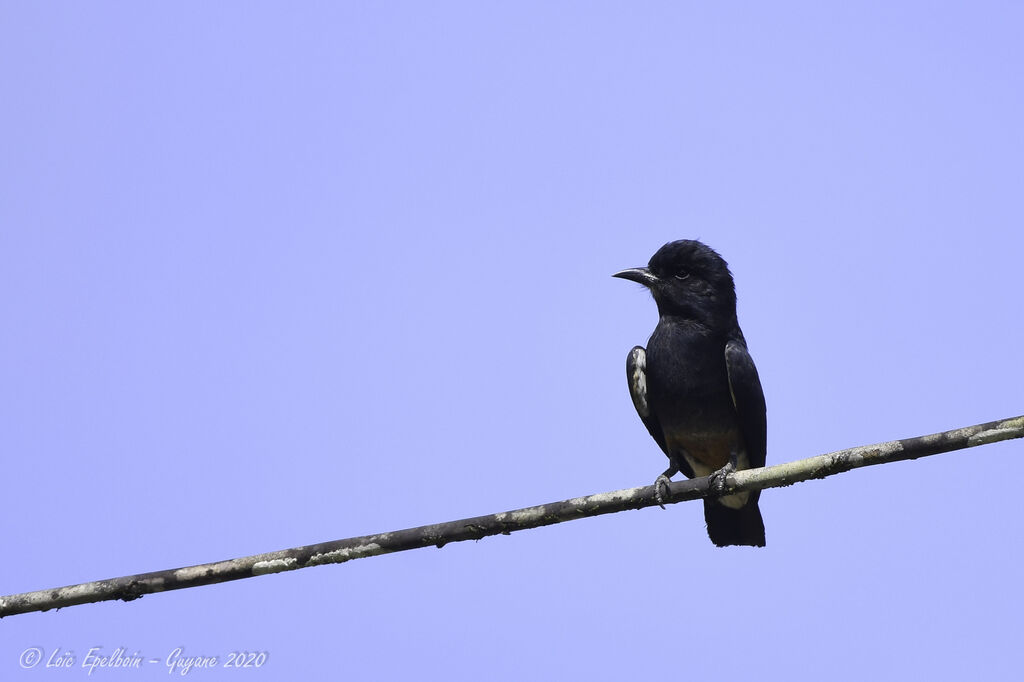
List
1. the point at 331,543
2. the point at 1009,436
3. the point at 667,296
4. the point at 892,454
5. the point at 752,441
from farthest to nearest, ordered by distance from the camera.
→ the point at 667,296 → the point at 752,441 → the point at 331,543 → the point at 892,454 → the point at 1009,436

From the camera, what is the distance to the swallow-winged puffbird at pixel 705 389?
273 inches

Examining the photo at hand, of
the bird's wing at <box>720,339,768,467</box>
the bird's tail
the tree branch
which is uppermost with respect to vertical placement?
the bird's wing at <box>720,339,768,467</box>

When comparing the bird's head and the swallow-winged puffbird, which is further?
the bird's head

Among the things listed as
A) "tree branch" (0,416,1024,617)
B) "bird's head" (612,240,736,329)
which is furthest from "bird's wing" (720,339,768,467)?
"tree branch" (0,416,1024,617)

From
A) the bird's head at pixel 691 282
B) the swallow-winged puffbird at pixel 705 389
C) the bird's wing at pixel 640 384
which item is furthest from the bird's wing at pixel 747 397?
the bird's wing at pixel 640 384

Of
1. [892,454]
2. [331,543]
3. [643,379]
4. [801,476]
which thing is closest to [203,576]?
[331,543]

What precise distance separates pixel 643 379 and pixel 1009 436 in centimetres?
353

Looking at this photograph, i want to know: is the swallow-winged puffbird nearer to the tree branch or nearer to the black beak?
the black beak

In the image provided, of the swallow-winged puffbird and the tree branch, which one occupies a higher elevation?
the swallow-winged puffbird

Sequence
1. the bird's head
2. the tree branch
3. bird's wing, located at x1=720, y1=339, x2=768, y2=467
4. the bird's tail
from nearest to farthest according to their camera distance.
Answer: the tree branch → bird's wing, located at x1=720, y1=339, x2=768, y2=467 → the bird's tail → the bird's head

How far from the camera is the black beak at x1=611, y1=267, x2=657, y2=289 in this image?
298 inches

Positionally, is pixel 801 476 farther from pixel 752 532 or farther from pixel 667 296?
pixel 667 296

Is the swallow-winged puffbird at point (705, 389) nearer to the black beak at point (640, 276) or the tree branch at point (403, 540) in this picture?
the black beak at point (640, 276)

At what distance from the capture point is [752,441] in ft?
22.8
